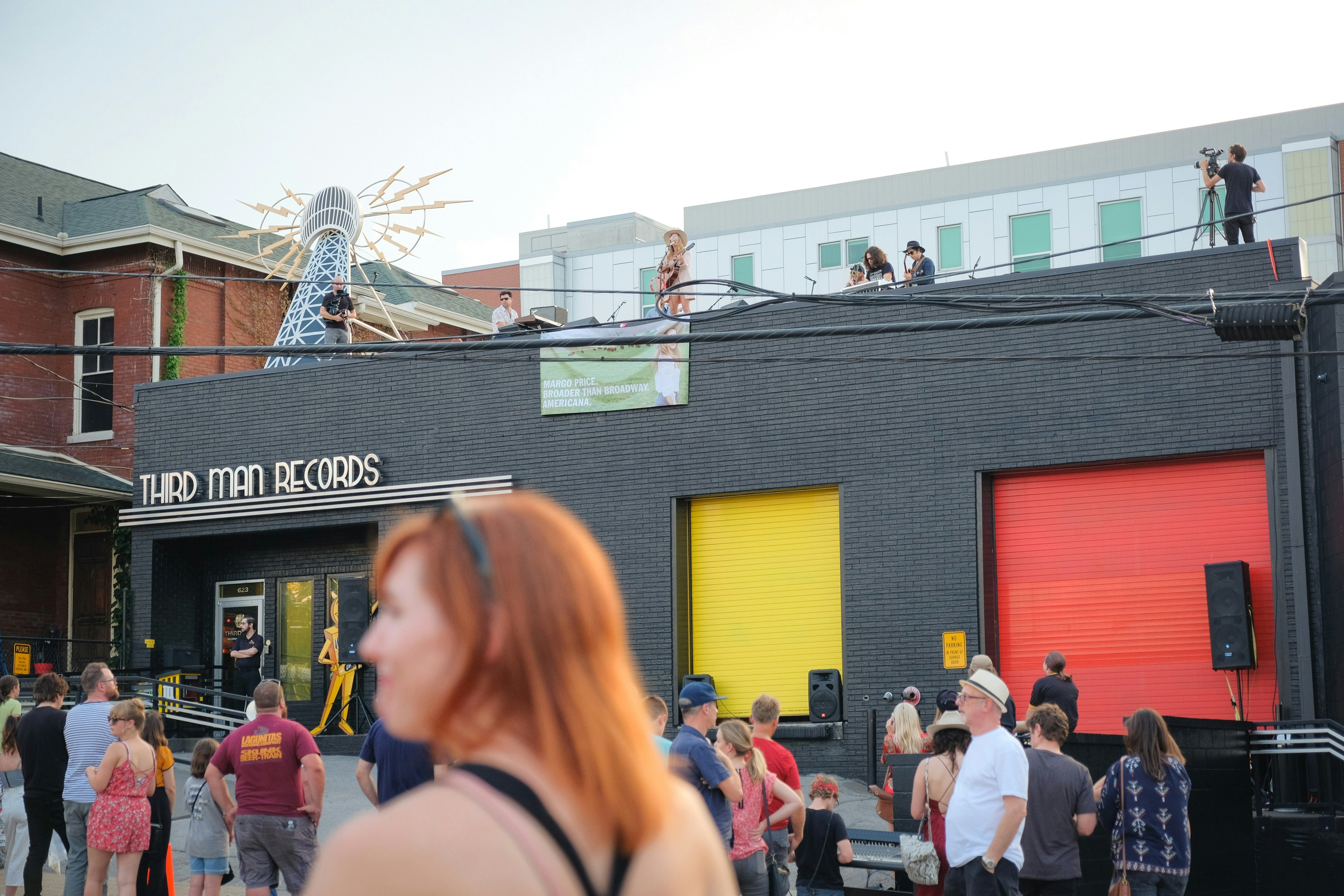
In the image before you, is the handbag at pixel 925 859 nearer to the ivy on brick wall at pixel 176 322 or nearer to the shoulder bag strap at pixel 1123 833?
the shoulder bag strap at pixel 1123 833

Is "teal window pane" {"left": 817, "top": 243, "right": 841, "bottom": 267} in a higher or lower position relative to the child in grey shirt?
higher

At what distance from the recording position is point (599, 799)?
5.65ft

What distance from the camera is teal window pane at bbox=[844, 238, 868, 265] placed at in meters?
44.1

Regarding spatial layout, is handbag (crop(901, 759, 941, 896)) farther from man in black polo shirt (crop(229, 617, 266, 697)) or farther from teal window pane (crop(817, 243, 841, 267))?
teal window pane (crop(817, 243, 841, 267))

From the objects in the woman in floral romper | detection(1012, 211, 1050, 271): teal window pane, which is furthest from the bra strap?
detection(1012, 211, 1050, 271): teal window pane

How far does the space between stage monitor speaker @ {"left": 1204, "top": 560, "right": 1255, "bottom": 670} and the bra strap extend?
53.3ft

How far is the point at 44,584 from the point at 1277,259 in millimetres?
21781

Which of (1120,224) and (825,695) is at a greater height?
(1120,224)

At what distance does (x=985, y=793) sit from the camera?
7.46 meters

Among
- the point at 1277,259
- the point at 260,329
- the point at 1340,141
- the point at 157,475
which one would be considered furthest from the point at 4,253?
the point at 1340,141

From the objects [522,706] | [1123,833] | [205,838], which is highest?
[522,706]

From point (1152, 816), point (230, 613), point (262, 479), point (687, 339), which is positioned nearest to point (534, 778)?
point (1152, 816)

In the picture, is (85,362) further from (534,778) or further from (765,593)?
(534,778)

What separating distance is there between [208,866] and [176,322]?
18694 millimetres
